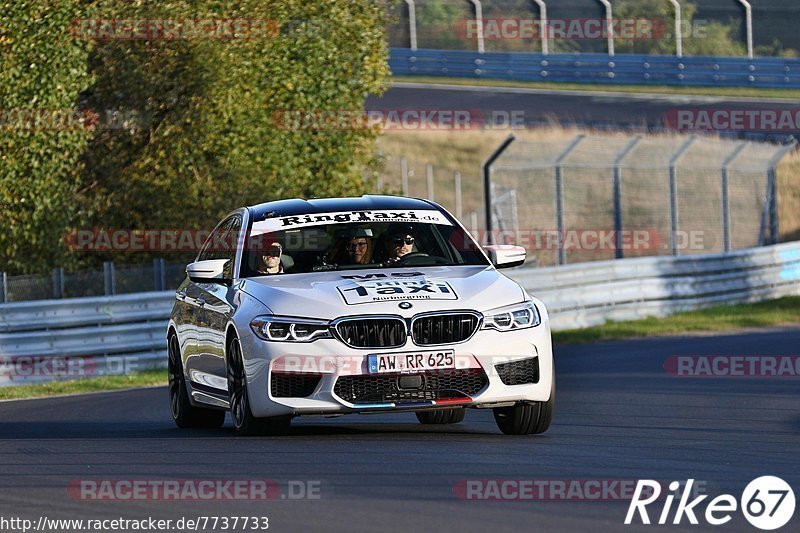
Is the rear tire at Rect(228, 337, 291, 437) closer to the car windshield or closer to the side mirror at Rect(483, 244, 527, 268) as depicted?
the car windshield

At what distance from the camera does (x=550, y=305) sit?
75.5 feet

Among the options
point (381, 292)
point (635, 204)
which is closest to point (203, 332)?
point (381, 292)

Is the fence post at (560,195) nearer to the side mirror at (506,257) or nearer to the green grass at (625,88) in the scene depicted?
the side mirror at (506,257)

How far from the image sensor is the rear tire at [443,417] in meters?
12.4

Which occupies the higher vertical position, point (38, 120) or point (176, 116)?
point (38, 120)

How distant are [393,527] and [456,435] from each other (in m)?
3.80

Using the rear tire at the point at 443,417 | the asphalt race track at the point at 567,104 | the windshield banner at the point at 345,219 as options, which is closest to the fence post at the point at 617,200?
the asphalt race track at the point at 567,104

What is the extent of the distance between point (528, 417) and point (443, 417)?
1692 millimetres

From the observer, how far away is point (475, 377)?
1034 centimetres

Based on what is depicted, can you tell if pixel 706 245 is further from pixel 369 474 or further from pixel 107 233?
pixel 369 474

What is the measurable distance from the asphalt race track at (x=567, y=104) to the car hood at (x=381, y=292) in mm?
29182

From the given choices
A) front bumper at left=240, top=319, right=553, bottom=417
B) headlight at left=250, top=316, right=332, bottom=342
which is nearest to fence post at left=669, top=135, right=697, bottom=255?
front bumper at left=240, top=319, right=553, bottom=417

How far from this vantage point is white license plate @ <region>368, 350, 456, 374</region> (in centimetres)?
1018

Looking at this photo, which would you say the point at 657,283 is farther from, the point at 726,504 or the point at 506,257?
the point at 726,504
